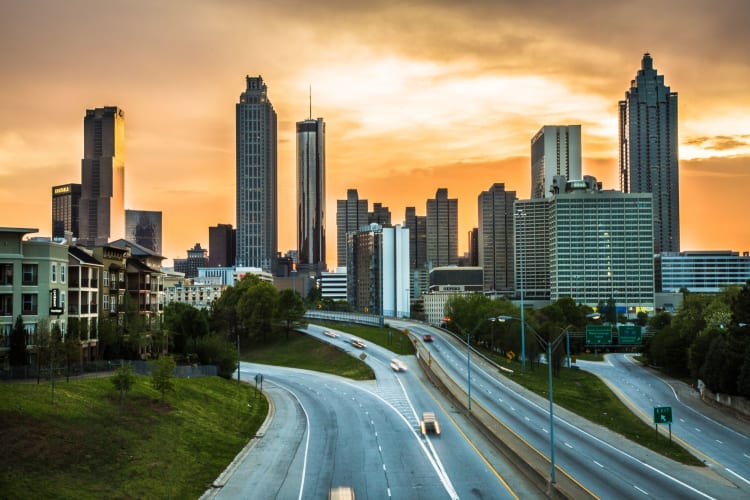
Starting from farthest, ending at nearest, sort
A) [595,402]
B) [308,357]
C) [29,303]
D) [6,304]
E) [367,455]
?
1. [308,357]
2. [595,402]
3. [29,303]
4. [6,304]
5. [367,455]

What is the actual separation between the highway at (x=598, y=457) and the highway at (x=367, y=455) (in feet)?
13.9

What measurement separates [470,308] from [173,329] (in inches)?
2922

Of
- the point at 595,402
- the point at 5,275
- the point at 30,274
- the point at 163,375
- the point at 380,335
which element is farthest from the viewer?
the point at 380,335

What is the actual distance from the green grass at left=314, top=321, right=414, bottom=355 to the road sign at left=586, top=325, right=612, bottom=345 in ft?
101

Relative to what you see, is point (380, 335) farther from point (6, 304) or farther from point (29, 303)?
point (6, 304)

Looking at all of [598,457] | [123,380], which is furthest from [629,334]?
[123,380]

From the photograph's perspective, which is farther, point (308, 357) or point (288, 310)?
point (288, 310)

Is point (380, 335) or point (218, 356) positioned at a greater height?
point (218, 356)

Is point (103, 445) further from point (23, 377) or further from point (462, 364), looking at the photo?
point (462, 364)

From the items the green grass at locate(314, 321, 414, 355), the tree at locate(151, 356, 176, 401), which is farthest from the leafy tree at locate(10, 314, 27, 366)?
the green grass at locate(314, 321, 414, 355)

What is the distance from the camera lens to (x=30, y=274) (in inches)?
2842

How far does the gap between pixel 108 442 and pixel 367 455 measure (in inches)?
692

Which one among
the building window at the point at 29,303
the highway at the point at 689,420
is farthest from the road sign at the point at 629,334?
the building window at the point at 29,303

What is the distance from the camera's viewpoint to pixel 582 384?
10894 cm
